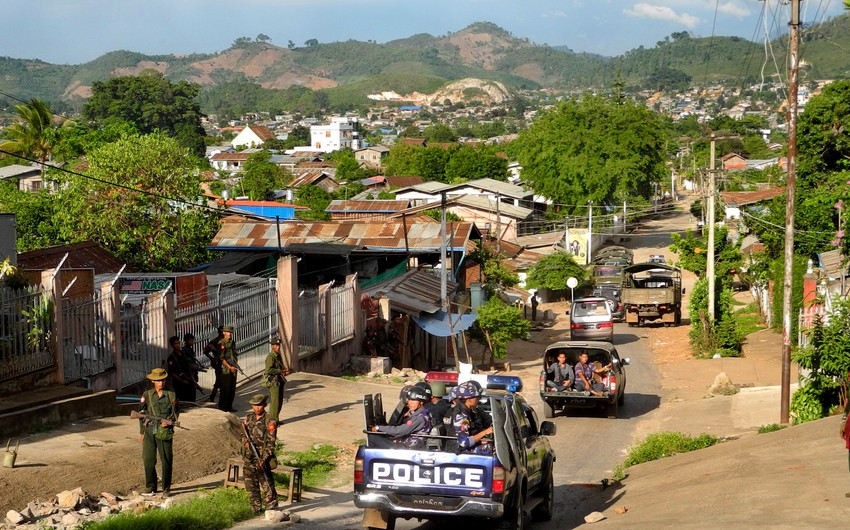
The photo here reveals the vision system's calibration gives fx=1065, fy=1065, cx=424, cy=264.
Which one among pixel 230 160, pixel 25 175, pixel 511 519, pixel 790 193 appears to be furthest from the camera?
pixel 230 160

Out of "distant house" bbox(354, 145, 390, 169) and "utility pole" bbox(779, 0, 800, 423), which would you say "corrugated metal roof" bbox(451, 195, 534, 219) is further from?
"distant house" bbox(354, 145, 390, 169)

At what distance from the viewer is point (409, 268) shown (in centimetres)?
4056

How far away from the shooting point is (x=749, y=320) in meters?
44.7

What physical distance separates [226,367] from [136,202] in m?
21.5

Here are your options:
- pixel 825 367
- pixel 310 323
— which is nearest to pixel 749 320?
pixel 310 323

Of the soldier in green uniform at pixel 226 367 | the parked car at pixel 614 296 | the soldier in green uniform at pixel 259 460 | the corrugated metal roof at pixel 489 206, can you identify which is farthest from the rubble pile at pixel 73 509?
the corrugated metal roof at pixel 489 206

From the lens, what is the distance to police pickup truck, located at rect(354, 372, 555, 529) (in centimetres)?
1040

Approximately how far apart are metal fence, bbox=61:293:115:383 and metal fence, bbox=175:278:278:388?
2.33 metres

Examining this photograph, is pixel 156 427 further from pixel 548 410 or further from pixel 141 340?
pixel 548 410

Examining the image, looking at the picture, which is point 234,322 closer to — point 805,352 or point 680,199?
point 805,352

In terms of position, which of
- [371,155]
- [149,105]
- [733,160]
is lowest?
[733,160]

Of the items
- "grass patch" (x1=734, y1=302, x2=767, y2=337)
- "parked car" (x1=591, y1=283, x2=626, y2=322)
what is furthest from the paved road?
"parked car" (x1=591, y1=283, x2=626, y2=322)

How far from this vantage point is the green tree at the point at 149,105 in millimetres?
152000

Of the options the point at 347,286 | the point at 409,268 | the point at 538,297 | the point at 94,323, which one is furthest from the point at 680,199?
the point at 94,323
